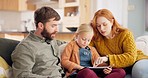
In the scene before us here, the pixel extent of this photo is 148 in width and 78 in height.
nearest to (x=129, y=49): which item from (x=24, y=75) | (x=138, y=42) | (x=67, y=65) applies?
(x=138, y=42)

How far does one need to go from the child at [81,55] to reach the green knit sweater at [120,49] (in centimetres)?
12

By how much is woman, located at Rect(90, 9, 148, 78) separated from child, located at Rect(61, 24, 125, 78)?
0.12 meters

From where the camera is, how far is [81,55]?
2.38m

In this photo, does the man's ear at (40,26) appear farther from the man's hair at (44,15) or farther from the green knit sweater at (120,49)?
the green knit sweater at (120,49)

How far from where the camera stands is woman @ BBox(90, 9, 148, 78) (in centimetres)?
238

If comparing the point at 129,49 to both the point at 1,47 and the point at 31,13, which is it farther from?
the point at 31,13

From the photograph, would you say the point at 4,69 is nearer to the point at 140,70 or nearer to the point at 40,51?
the point at 40,51

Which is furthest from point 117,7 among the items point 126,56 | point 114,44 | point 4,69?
point 4,69

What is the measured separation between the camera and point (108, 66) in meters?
2.35

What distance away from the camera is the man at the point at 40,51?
1.85 m

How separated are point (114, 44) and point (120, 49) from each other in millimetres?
74

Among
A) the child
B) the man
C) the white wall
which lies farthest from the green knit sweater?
the white wall

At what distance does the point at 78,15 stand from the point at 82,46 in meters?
3.41

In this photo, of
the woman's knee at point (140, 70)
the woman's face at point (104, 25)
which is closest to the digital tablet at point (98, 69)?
the woman's knee at point (140, 70)
